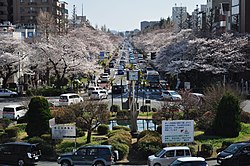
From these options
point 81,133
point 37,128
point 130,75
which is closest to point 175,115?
point 130,75

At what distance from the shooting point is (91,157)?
768 inches

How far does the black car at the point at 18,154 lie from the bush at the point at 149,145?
17.4 feet

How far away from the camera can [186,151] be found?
1964 centimetres

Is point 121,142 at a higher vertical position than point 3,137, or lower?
higher

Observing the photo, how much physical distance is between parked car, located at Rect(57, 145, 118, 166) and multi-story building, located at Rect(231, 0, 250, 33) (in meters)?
43.6

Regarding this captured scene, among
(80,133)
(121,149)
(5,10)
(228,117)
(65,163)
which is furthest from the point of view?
(5,10)

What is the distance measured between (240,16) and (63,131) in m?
43.6

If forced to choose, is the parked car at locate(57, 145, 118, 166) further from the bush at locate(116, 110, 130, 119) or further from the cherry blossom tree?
the cherry blossom tree

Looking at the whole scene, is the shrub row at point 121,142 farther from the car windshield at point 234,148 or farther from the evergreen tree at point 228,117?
the evergreen tree at point 228,117

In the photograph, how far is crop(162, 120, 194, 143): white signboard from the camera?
71.2 feet

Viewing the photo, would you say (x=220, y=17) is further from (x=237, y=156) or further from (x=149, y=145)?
(x=237, y=156)

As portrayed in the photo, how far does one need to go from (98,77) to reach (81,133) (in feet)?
141

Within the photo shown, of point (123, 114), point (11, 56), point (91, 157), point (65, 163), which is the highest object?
point (11, 56)

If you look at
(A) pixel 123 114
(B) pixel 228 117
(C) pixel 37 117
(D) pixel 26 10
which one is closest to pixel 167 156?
(B) pixel 228 117
